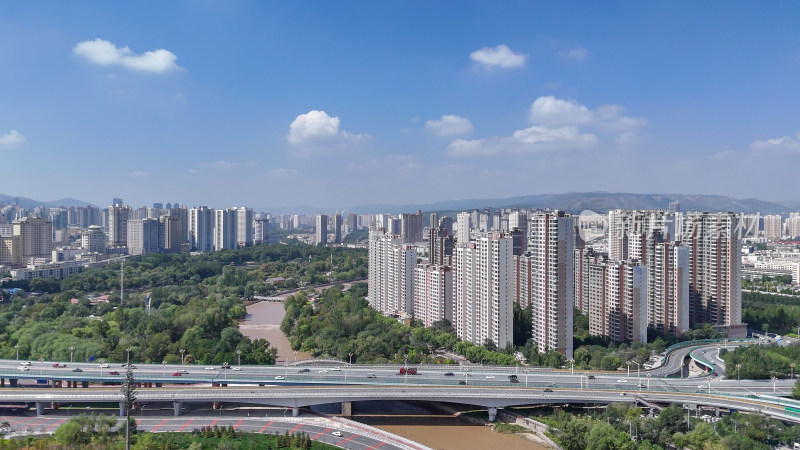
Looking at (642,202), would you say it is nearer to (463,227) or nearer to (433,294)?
(463,227)

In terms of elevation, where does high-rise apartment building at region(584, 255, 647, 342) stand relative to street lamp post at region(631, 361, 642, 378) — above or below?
above

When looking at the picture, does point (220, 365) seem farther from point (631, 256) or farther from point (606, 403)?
point (631, 256)

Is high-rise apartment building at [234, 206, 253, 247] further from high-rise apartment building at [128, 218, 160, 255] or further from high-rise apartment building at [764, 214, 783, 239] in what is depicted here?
high-rise apartment building at [764, 214, 783, 239]

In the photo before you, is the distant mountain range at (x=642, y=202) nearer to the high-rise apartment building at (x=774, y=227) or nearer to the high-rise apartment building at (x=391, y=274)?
the high-rise apartment building at (x=774, y=227)

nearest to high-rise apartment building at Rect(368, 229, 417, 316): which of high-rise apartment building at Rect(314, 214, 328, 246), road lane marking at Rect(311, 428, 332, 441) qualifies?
road lane marking at Rect(311, 428, 332, 441)

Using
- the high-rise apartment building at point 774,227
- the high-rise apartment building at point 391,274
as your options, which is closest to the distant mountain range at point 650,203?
the high-rise apartment building at point 774,227

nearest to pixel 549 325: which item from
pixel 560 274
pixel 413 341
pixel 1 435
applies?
pixel 560 274
